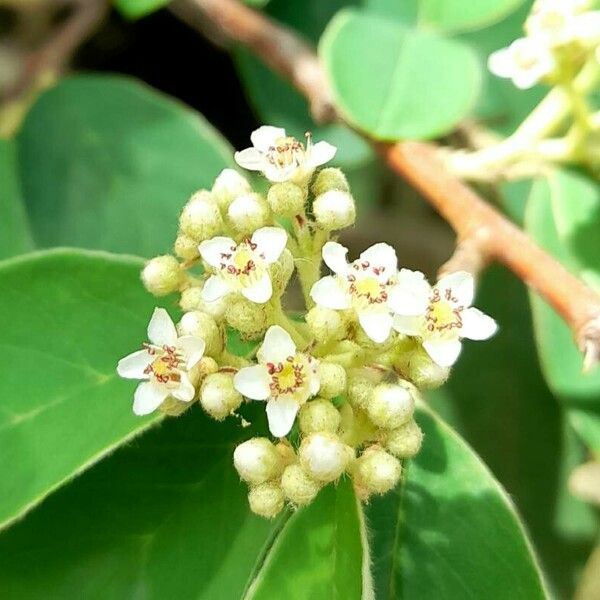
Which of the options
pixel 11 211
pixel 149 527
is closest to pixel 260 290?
pixel 149 527

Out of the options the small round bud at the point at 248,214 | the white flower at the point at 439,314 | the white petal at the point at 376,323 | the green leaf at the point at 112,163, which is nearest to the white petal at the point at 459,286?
the white flower at the point at 439,314

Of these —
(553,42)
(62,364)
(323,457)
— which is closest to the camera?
(323,457)

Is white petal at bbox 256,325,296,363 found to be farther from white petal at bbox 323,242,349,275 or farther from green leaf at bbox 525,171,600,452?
green leaf at bbox 525,171,600,452

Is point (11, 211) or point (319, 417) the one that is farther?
point (11, 211)

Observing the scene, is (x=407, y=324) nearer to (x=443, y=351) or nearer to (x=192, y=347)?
(x=443, y=351)

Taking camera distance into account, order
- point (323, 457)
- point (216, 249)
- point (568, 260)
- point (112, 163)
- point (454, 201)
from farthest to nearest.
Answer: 1. point (112, 163)
2. point (568, 260)
3. point (454, 201)
4. point (216, 249)
5. point (323, 457)

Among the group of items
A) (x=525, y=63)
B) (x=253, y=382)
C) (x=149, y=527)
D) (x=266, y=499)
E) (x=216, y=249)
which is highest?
(x=525, y=63)

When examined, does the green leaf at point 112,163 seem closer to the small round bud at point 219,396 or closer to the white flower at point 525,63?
the white flower at point 525,63
